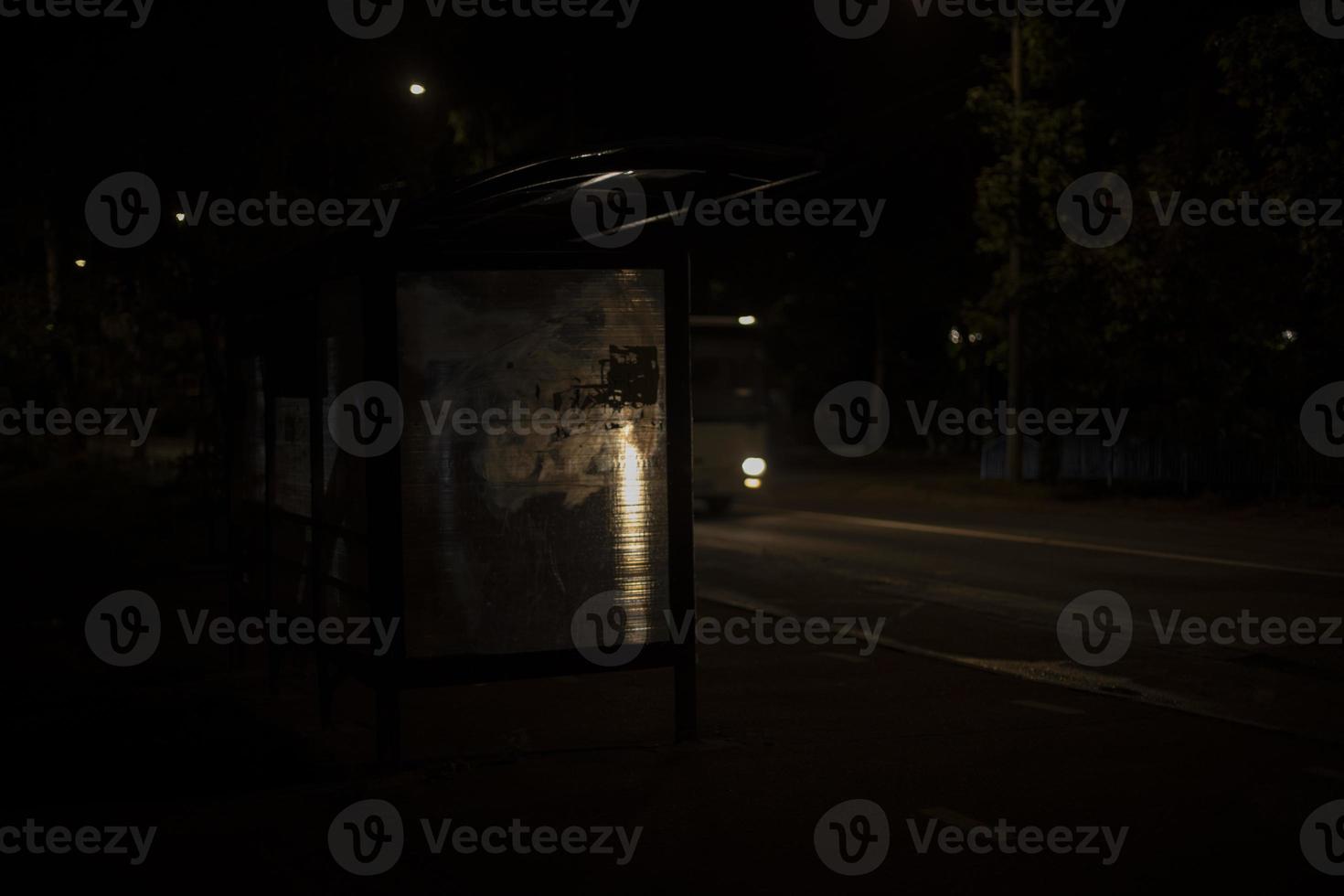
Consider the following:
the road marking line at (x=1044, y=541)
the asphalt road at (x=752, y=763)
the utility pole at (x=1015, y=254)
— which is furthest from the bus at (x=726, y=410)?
the asphalt road at (x=752, y=763)

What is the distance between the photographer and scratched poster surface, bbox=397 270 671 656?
23.8 feet

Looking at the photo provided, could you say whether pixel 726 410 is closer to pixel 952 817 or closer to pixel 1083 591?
pixel 1083 591

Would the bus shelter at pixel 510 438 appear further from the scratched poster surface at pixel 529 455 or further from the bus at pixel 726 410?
the bus at pixel 726 410

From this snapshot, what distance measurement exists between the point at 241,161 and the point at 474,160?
6.11 meters

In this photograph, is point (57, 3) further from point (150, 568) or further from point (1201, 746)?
point (1201, 746)

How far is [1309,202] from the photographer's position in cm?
1959

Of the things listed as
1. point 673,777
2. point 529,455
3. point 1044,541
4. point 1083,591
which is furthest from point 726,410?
point 673,777

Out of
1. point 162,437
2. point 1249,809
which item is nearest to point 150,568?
point 1249,809

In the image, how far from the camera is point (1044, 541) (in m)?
18.0

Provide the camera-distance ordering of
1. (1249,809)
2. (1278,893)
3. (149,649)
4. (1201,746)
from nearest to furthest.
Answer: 1. (1278,893)
2. (1249,809)
3. (1201,746)
4. (149,649)

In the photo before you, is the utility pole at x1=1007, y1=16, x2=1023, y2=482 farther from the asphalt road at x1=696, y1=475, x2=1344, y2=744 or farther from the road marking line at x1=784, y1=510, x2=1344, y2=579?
the road marking line at x1=784, y1=510, x2=1344, y2=579

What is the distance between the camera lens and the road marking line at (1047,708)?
835 centimetres

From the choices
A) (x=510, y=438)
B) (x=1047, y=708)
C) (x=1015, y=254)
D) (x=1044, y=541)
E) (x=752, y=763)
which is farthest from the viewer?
(x=1015, y=254)

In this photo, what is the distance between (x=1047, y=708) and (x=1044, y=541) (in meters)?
9.77
